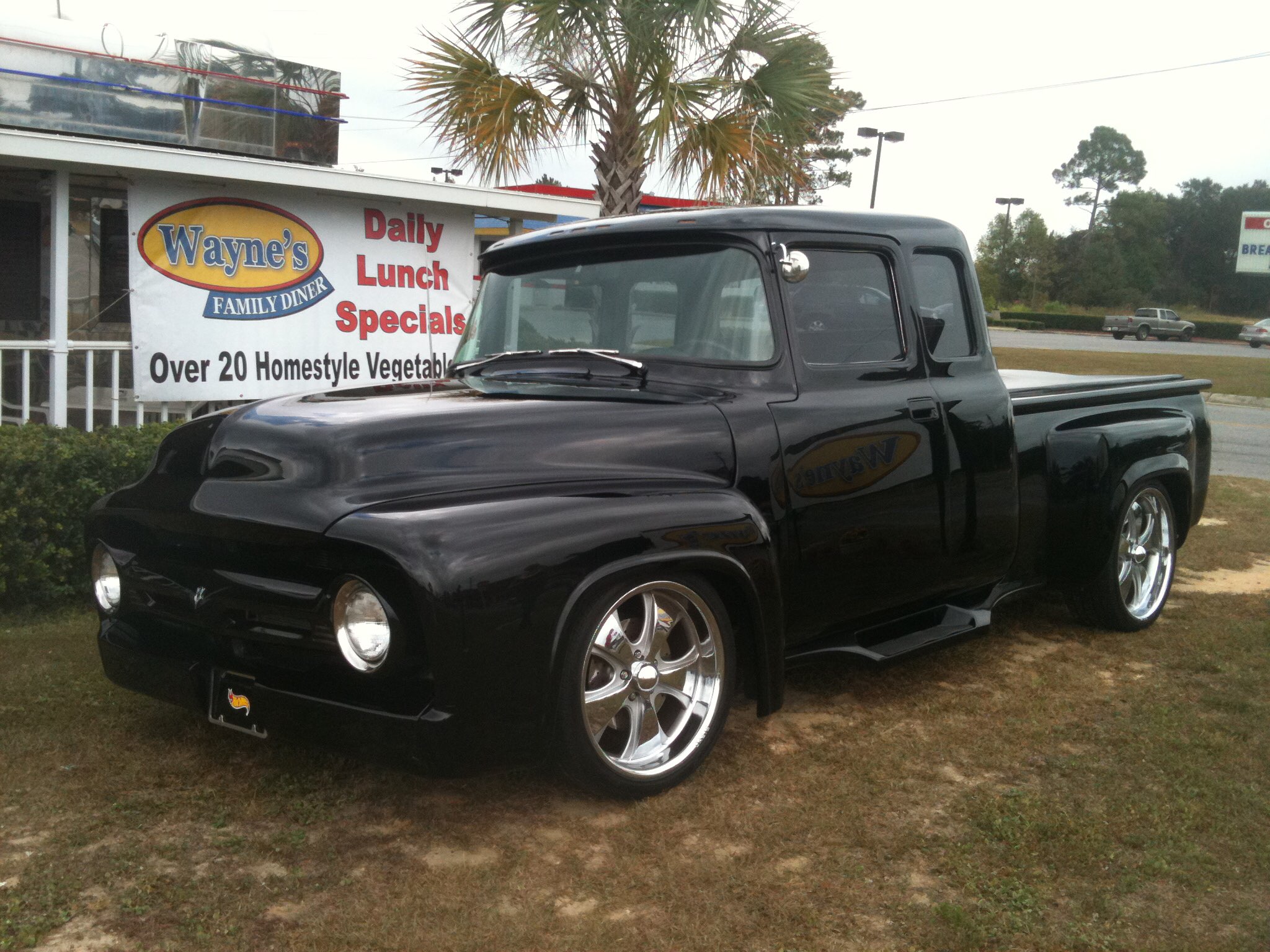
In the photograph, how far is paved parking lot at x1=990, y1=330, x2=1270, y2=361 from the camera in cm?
4341

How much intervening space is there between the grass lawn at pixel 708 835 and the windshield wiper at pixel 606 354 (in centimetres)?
144

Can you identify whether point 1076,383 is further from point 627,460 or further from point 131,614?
point 131,614

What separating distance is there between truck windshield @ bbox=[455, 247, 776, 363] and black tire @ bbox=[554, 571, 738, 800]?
0.99 metres

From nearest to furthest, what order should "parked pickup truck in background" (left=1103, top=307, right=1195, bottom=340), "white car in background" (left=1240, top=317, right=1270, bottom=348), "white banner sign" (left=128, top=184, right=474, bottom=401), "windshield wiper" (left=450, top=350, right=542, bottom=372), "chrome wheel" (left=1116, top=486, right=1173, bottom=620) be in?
"windshield wiper" (left=450, top=350, right=542, bottom=372) → "chrome wheel" (left=1116, top=486, right=1173, bottom=620) → "white banner sign" (left=128, top=184, right=474, bottom=401) → "white car in background" (left=1240, top=317, right=1270, bottom=348) → "parked pickup truck in background" (left=1103, top=307, right=1195, bottom=340)

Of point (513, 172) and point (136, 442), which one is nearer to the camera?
point (136, 442)

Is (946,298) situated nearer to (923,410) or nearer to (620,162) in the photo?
(923,410)

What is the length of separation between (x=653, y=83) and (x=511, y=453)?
326 inches

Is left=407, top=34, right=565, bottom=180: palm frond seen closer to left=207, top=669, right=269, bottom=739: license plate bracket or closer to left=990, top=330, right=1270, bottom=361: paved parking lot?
left=207, top=669, right=269, bottom=739: license plate bracket

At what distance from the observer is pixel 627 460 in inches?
150

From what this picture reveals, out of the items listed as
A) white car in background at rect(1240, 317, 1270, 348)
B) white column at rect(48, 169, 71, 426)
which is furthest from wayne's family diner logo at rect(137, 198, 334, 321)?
white car in background at rect(1240, 317, 1270, 348)

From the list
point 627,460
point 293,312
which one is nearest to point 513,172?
point 293,312

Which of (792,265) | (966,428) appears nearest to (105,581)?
(792,265)

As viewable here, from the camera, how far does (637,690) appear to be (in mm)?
3686

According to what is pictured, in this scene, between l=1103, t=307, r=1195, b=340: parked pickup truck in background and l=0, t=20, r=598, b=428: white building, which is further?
l=1103, t=307, r=1195, b=340: parked pickup truck in background
